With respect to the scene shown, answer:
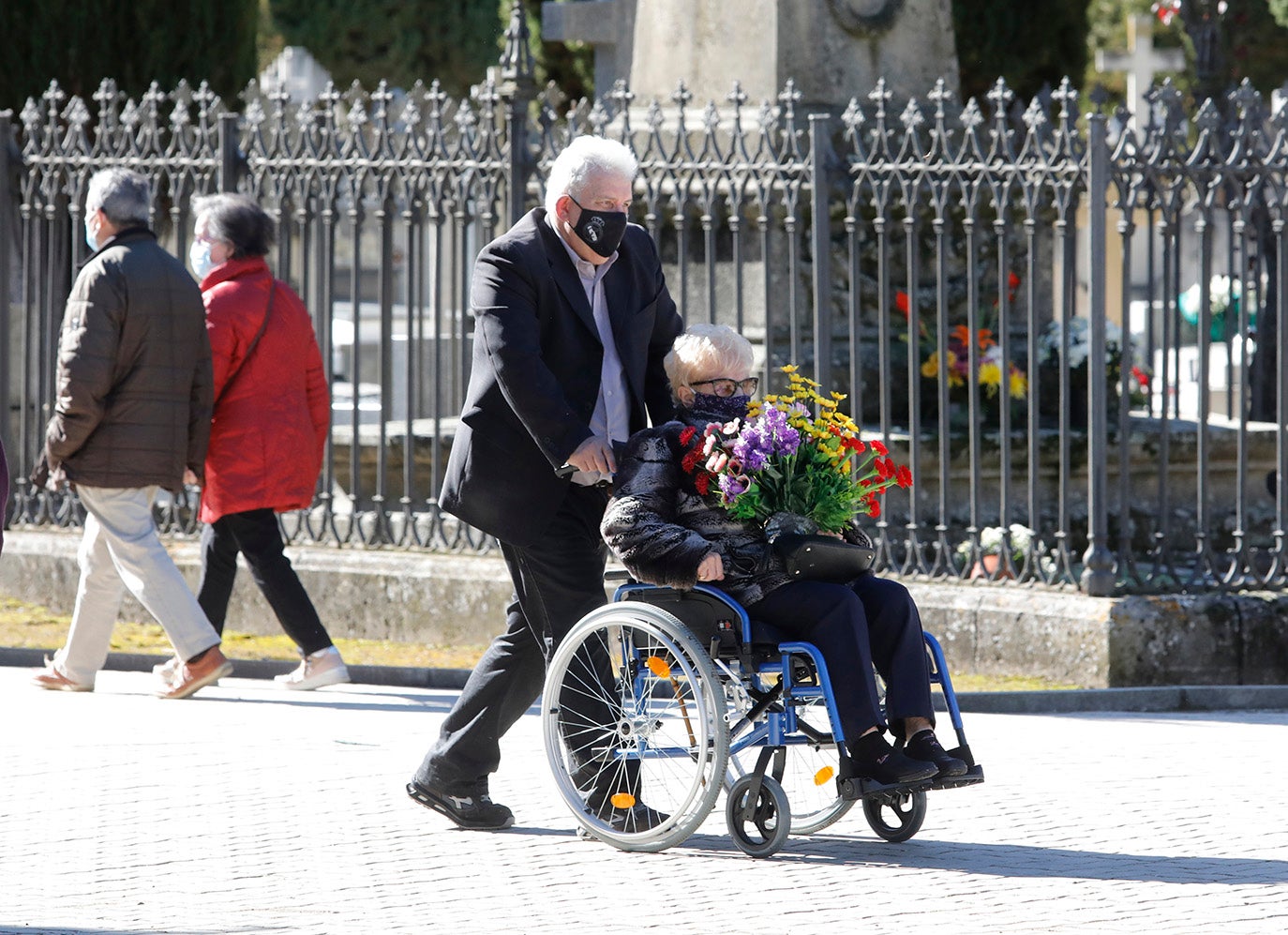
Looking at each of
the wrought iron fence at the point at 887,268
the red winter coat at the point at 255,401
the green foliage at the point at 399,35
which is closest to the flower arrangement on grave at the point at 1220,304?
the wrought iron fence at the point at 887,268

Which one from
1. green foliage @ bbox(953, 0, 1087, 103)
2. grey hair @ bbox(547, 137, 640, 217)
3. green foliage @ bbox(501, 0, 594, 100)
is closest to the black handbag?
grey hair @ bbox(547, 137, 640, 217)

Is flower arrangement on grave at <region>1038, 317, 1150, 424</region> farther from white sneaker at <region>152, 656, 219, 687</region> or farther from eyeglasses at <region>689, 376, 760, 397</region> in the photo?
eyeglasses at <region>689, 376, 760, 397</region>

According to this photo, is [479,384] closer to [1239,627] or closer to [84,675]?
[84,675]

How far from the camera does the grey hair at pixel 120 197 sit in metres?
8.41

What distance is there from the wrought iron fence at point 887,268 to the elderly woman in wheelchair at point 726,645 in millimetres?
2876

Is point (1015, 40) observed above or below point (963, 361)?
above

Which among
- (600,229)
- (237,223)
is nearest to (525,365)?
(600,229)

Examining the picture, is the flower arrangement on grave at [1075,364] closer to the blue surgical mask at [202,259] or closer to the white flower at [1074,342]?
the white flower at [1074,342]

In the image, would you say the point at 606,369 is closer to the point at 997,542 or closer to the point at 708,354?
the point at 708,354

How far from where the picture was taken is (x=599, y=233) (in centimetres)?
602

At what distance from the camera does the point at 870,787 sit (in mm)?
5602

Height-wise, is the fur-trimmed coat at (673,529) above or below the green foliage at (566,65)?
below

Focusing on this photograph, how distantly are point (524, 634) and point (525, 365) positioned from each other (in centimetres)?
79

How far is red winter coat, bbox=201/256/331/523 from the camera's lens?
8656mm
